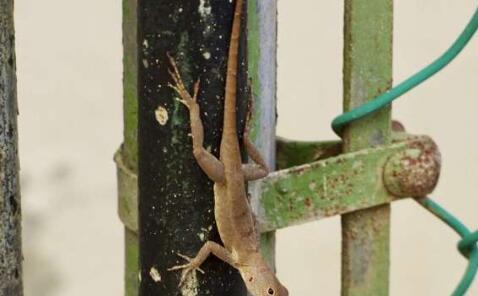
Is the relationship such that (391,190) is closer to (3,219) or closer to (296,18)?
(3,219)

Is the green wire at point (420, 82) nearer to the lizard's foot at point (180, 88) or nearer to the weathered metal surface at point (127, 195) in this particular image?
the weathered metal surface at point (127, 195)

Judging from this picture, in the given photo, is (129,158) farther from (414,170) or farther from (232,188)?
(414,170)

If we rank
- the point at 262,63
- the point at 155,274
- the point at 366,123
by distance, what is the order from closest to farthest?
the point at 155,274
the point at 262,63
the point at 366,123

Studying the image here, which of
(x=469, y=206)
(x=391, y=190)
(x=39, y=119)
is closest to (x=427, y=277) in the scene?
(x=469, y=206)

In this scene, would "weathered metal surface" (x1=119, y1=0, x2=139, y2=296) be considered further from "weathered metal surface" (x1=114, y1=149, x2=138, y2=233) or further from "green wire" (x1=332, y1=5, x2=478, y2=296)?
"green wire" (x1=332, y1=5, x2=478, y2=296)

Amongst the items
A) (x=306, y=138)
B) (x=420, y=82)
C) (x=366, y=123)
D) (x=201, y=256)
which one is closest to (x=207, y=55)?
(x=201, y=256)

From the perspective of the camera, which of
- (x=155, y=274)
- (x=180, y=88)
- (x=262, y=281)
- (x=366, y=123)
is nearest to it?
(x=180, y=88)

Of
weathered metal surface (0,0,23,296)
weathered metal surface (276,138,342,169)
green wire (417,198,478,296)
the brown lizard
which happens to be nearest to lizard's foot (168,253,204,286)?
the brown lizard
